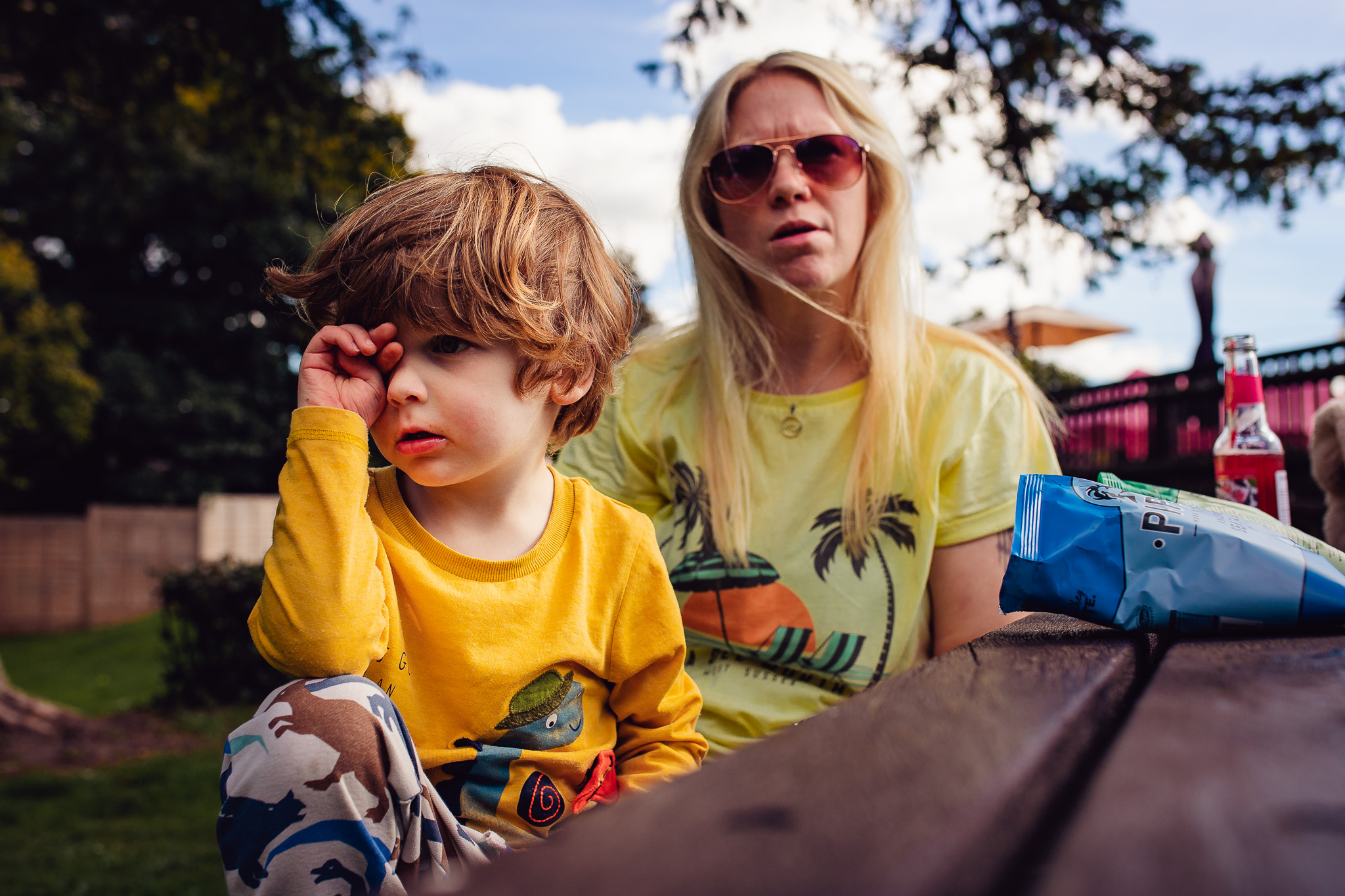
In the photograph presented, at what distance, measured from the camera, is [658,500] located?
2137 mm

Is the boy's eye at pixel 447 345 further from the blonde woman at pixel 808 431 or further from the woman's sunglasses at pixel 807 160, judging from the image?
the woman's sunglasses at pixel 807 160

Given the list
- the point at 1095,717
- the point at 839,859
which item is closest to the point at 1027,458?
the point at 1095,717

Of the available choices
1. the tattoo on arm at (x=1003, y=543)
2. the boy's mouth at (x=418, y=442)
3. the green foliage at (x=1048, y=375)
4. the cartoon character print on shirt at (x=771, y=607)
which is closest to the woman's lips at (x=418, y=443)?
the boy's mouth at (x=418, y=442)

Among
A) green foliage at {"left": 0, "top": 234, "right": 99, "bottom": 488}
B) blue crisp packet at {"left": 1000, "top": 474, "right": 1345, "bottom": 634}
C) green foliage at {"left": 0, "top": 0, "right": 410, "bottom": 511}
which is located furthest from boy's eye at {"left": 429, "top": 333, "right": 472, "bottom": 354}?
green foliage at {"left": 0, "top": 234, "right": 99, "bottom": 488}

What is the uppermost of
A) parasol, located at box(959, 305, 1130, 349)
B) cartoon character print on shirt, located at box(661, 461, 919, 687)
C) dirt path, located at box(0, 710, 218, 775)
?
parasol, located at box(959, 305, 1130, 349)

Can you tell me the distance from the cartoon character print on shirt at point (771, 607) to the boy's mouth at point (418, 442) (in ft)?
2.42

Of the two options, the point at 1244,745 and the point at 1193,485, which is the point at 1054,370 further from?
the point at 1244,745

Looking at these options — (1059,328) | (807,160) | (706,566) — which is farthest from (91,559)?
(807,160)

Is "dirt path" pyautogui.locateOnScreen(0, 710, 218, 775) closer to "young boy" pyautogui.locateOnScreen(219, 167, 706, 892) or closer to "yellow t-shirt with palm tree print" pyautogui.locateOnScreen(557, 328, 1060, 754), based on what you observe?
"yellow t-shirt with palm tree print" pyautogui.locateOnScreen(557, 328, 1060, 754)

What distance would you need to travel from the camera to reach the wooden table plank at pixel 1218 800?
0.32 metres

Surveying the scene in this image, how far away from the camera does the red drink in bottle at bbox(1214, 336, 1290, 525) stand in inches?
63.3

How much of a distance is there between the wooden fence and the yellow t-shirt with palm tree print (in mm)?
17133

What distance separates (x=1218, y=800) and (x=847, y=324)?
5.79 feet

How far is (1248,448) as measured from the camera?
1.63 metres
